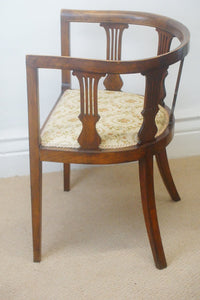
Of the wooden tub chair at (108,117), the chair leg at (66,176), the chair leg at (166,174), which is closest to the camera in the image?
the wooden tub chair at (108,117)

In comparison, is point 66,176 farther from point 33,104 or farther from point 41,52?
point 33,104

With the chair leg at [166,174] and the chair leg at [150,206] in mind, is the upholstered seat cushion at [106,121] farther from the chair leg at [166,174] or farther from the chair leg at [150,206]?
the chair leg at [166,174]

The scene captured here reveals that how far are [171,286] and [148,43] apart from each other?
1158 millimetres

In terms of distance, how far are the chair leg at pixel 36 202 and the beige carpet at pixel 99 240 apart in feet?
0.23

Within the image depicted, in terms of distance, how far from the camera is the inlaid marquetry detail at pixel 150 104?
1.35 metres

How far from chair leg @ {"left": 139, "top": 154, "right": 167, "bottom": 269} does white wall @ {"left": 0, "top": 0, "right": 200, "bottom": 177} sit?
2.47 ft

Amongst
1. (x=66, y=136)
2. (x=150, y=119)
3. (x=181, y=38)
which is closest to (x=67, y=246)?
(x=66, y=136)

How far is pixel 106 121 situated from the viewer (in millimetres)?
1562

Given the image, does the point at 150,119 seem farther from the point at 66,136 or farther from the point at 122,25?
the point at 122,25

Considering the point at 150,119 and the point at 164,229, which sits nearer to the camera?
the point at 150,119

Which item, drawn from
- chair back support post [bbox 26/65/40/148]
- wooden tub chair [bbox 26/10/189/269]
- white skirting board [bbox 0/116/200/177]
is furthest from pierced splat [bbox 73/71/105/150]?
white skirting board [bbox 0/116/200/177]

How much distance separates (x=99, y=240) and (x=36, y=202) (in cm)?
37

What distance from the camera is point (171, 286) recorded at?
61.2 inches

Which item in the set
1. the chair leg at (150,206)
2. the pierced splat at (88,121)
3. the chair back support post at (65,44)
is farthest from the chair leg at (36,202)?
the chair back support post at (65,44)
